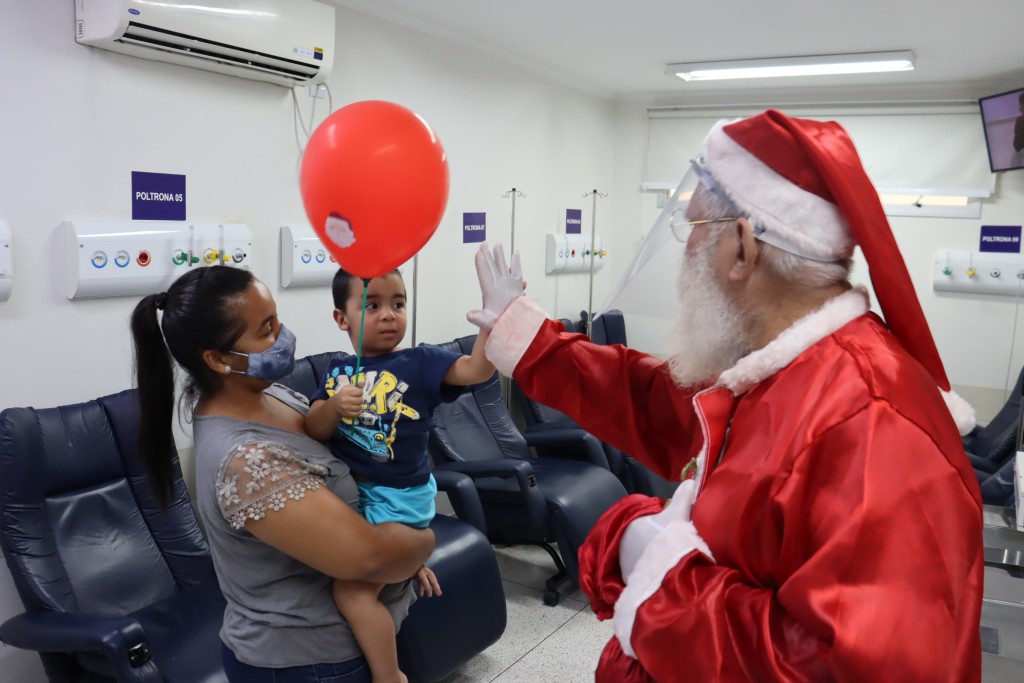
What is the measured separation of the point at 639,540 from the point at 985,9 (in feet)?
10.2

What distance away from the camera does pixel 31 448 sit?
2113 millimetres

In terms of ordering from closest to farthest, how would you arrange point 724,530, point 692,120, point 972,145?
1. point 724,530
2. point 972,145
3. point 692,120

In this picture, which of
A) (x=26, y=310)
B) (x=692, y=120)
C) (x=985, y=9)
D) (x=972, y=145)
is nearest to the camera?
(x=26, y=310)

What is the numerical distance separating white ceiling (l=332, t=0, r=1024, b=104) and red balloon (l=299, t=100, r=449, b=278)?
1.98m

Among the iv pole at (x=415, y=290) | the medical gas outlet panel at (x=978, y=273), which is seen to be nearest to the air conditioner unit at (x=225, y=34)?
the iv pole at (x=415, y=290)

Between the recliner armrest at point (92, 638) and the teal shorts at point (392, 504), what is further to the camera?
the recliner armrest at point (92, 638)

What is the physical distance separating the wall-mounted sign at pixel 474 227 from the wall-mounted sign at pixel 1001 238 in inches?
122

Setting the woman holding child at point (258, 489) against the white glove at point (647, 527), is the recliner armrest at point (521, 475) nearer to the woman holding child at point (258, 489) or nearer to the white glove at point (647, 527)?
the woman holding child at point (258, 489)

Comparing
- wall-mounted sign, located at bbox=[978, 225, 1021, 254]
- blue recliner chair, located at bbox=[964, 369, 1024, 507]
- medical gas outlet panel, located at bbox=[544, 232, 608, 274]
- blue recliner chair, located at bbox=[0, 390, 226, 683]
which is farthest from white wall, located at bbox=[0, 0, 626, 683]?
wall-mounted sign, located at bbox=[978, 225, 1021, 254]

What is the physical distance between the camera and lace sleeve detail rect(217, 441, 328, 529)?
1.28 m

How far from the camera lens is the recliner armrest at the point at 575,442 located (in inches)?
147

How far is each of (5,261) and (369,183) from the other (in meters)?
1.33

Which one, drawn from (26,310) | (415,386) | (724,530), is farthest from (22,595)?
(724,530)

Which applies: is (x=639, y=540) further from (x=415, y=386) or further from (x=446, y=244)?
(x=446, y=244)
